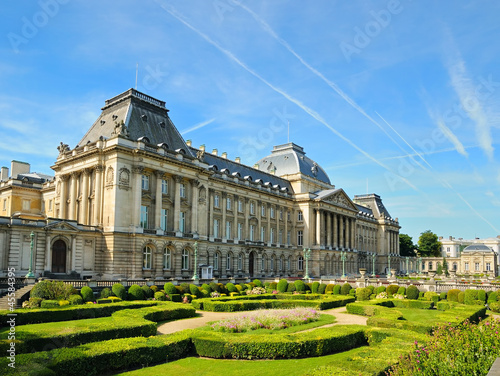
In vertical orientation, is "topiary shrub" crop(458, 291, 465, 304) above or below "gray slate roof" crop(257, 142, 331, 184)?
below

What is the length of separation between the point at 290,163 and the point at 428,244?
7761 centimetres

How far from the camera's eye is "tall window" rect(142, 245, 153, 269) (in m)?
46.5

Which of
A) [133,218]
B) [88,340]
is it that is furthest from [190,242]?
[88,340]

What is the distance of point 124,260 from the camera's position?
4469 cm

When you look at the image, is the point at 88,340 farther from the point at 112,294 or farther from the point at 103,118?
the point at 103,118

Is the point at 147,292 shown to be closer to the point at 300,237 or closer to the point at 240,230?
the point at 240,230

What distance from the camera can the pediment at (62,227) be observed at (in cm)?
4166

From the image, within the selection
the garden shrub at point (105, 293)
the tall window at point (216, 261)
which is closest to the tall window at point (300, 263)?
the tall window at point (216, 261)

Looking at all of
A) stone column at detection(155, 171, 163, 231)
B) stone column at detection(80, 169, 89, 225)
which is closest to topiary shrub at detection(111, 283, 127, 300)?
stone column at detection(155, 171, 163, 231)

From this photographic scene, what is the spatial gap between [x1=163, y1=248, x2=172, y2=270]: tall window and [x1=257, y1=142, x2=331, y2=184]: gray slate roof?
3721 cm

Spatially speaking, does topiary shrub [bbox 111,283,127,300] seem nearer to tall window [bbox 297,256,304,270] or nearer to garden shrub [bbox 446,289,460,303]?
garden shrub [bbox 446,289,460,303]

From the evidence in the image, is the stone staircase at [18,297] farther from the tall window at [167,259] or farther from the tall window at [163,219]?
the tall window at [163,219]

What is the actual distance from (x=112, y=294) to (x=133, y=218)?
41.8 ft

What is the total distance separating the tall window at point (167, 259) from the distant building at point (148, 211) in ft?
0.36
